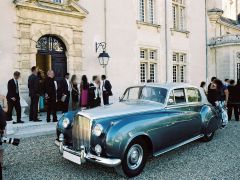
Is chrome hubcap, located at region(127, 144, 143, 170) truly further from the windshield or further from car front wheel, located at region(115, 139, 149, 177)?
the windshield

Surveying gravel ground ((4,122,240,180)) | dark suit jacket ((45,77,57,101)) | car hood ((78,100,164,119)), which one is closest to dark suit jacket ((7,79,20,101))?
dark suit jacket ((45,77,57,101))

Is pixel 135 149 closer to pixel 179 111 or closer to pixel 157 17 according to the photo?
pixel 179 111

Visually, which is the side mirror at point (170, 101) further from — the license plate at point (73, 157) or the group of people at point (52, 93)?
the group of people at point (52, 93)

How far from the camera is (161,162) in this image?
5.34m

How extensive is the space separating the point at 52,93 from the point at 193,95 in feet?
14.7

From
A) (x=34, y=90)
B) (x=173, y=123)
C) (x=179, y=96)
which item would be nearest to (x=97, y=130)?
(x=173, y=123)

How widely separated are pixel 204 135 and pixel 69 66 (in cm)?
673

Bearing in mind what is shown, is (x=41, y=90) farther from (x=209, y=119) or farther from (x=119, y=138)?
(x=119, y=138)

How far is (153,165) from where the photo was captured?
516 cm

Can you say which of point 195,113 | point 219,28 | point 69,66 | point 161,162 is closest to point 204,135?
point 195,113

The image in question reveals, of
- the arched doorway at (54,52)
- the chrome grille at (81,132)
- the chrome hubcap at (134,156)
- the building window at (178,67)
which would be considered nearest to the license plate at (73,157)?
the chrome grille at (81,132)

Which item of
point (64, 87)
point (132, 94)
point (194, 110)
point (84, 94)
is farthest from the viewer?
point (84, 94)

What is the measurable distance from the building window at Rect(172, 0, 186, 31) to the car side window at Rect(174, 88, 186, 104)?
37.9ft

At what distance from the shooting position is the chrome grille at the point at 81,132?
15.0ft
